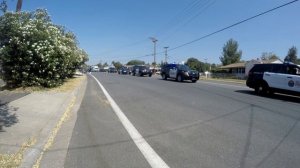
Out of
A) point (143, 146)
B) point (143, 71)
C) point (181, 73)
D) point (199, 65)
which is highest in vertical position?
point (199, 65)

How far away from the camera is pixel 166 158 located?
20.6ft

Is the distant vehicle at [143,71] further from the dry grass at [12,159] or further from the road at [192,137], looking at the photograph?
the dry grass at [12,159]

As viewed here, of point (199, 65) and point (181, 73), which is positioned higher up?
point (199, 65)

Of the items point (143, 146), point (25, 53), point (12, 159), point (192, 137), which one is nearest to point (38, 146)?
point (12, 159)

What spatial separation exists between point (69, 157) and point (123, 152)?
3.29 ft

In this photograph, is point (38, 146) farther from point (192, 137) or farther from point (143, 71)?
point (143, 71)

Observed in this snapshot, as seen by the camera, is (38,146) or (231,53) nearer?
(38,146)

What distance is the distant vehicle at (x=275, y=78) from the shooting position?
57.3 ft

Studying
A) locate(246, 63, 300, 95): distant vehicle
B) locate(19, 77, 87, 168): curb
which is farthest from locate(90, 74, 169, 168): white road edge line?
locate(246, 63, 300, 95): distant vehicle

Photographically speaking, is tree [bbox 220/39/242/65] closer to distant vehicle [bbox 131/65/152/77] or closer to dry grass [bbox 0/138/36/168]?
distant vehicle [bbox 131/65/152/77]

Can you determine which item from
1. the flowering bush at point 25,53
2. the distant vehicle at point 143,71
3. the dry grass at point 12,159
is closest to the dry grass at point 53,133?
the dry grass at point 12,159

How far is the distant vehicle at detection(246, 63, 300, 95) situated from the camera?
17.5 m

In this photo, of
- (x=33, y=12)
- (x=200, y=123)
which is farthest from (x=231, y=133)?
(x=33, y=12)

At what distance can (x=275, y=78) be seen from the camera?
18.6 m
